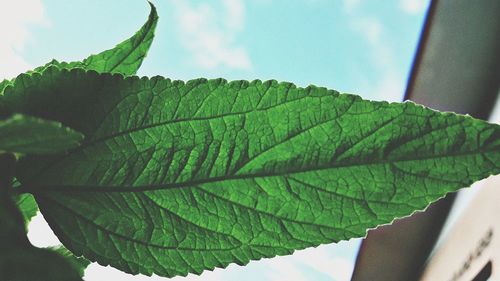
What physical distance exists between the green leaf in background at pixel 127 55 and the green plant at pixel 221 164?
0.17ft

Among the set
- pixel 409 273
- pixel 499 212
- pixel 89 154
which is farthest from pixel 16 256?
pixel 409 273

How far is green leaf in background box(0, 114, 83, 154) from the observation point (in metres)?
A: 0.17

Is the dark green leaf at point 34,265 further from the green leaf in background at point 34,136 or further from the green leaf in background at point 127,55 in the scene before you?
the green leaf in background at point 127,55

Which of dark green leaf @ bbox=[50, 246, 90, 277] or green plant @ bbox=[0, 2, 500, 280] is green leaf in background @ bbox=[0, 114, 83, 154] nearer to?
green plant @ bbox=[0, 2, 500, 280]

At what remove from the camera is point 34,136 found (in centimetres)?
18

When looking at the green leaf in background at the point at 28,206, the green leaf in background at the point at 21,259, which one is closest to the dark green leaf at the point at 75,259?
the green leaf in background at the point at 28,206

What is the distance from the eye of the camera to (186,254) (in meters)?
0.25

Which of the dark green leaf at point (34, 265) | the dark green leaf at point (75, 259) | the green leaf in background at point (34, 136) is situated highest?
the green leaf in background at point (34, 136)

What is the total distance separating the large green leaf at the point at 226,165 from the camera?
22 cm

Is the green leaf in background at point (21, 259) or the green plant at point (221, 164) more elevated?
the green plant at point (221, 164)

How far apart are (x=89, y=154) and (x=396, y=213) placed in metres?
0.14

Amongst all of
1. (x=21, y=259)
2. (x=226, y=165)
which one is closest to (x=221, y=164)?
(x=226, y=165)

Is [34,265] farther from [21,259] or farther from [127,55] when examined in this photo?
[127,55]

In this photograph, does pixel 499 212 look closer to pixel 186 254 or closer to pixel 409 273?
pixel 409 273
